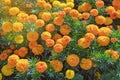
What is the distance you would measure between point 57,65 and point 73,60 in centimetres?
16

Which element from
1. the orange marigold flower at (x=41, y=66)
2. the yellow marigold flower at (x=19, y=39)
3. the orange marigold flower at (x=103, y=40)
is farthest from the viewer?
the yellow marigold flower at (x=19, y=39)

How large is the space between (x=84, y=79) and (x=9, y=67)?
75cm

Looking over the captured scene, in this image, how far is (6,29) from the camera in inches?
151

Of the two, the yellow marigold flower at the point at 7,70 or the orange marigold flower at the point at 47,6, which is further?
the orange marigold flower at the point at 47,6

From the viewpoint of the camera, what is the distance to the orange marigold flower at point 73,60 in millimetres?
3543

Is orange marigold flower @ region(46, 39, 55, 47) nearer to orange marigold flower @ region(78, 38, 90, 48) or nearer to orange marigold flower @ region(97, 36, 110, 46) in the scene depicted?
orange marigold flower @ region(78, 38, 90, 48)

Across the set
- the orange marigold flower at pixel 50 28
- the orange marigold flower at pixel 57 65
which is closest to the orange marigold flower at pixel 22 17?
the orange marigold flower at pixel 50 28

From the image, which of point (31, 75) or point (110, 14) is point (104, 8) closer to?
point (110, 14)

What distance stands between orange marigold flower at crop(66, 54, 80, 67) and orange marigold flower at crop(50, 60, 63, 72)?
8 centimetres

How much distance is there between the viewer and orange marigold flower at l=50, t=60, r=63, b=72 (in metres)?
3.56

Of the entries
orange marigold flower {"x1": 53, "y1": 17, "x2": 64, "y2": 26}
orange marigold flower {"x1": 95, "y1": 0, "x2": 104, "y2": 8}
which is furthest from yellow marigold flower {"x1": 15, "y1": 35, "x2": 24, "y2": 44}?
orange marigold flower {"x1": 95, "y1": 0, "x2": 104, "y2": 8}

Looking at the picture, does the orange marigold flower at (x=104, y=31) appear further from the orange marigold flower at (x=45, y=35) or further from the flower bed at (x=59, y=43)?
the orange marigold flower at (x=45, y=35)

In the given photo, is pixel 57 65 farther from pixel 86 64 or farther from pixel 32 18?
pixel 32 18

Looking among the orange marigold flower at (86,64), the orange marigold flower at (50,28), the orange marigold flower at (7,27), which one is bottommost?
the orange marigold flower at (86,64)
